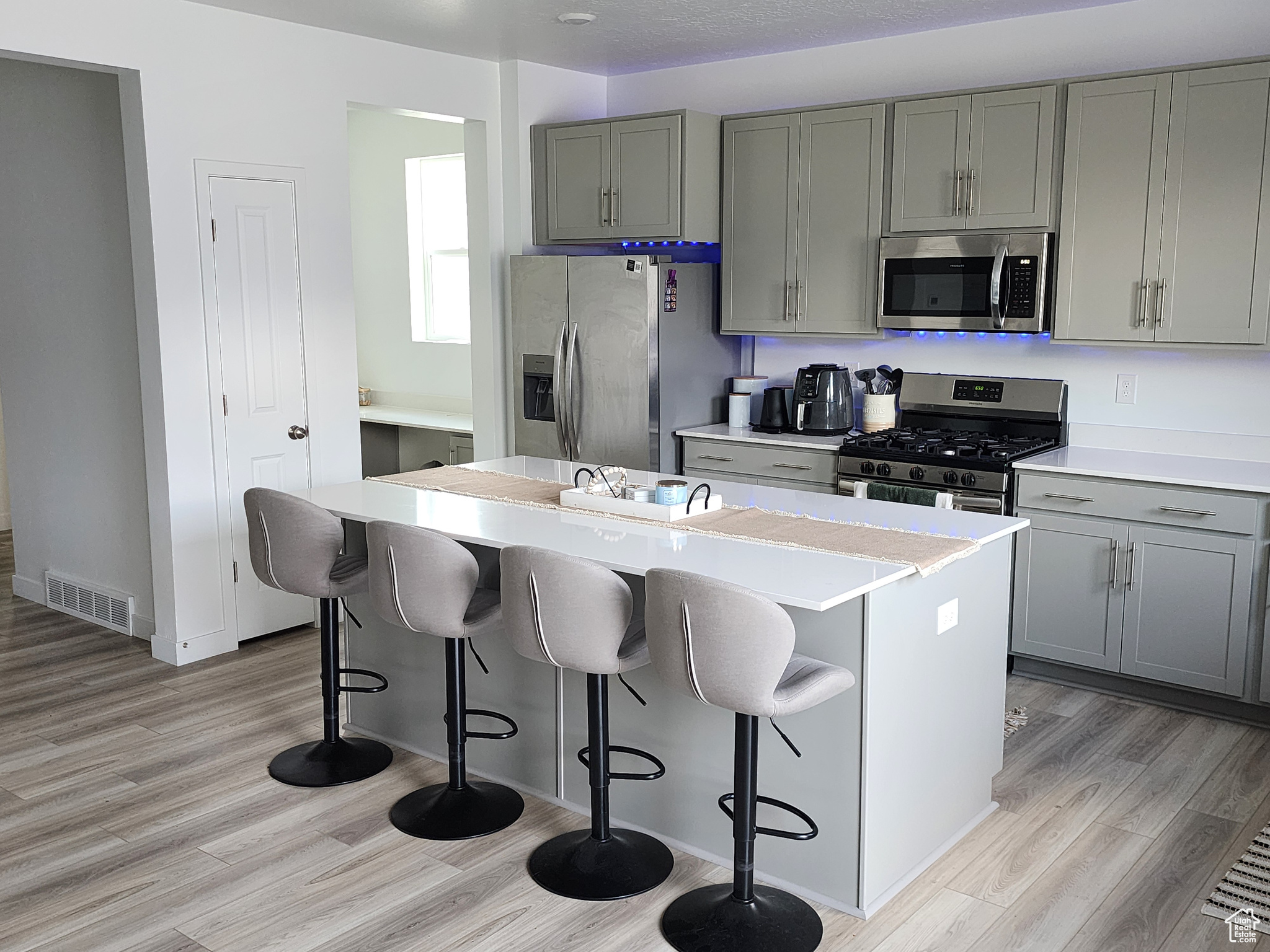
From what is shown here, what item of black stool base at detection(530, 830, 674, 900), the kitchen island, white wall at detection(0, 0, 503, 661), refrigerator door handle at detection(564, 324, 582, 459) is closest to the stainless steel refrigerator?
refrigerator door handle at detection(564, 324, 582, 459)

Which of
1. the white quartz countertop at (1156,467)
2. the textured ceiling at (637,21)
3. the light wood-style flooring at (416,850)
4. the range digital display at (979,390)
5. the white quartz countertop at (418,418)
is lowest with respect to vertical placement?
the light wood-style flooring at (416,850)

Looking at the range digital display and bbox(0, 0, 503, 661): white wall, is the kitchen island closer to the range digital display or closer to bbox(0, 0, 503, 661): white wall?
bbox(0, 0, 503, 661): white wall

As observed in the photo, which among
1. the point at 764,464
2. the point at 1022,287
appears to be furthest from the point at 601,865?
the point at 1022,287

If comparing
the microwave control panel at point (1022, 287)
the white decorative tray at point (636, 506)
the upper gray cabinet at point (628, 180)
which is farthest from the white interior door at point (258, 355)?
the microwave control panel at point (1022, 287)

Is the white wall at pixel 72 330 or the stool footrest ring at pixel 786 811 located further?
the white wall at pixel 72 330

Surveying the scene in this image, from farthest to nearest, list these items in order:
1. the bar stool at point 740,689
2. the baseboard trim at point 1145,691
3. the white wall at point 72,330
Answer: the white wall at point 72,330 → the baseboard trim at point 1145,691 → the bar stool at point 740,689

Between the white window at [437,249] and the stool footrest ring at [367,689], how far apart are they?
12.1 ft

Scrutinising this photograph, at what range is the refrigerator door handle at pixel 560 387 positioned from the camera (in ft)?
18.0

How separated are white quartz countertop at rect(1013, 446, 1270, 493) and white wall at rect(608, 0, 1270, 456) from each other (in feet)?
0.45

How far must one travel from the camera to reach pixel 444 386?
738cm

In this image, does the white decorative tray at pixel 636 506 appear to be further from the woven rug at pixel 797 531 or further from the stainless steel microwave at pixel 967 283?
the stainless steel microwave at pixel 967 283

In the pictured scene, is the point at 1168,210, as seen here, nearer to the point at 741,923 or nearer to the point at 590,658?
the point at 590,658

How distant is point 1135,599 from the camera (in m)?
4.20

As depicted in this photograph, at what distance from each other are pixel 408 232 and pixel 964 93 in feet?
13.3
